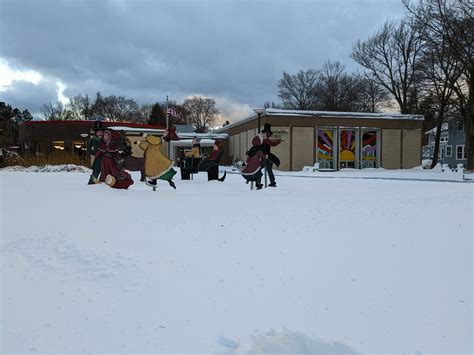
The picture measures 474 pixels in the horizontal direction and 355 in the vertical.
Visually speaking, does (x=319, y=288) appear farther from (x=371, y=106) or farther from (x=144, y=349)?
(x=371, y=106)

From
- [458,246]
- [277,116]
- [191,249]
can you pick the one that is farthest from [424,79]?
[191,249]

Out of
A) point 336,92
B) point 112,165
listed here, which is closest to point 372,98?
point 336,92

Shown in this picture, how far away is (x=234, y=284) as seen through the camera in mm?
4262

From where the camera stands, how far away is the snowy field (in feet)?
10.9

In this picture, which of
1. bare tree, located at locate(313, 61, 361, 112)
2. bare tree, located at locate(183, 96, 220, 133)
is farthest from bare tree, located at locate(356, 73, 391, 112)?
bare tree, located at locate(183, 96, 220, 133)

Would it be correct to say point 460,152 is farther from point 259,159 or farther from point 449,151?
point 259,159

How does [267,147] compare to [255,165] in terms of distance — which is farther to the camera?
[267,147]

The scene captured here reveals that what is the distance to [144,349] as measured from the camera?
3100 millimetres

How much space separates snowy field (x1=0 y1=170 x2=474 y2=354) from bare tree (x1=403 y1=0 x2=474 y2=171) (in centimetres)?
2156

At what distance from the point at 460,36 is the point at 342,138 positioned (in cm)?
1134

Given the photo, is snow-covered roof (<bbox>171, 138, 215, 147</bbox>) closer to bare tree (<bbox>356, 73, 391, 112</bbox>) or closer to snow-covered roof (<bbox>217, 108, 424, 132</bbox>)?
snow-covered roof (<bbox>217, 108, 424, 132</bbox>)

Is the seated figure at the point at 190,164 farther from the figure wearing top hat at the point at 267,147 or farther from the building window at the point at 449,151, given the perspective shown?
the building window at the point at 449,151

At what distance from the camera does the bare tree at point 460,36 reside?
78.7 feet

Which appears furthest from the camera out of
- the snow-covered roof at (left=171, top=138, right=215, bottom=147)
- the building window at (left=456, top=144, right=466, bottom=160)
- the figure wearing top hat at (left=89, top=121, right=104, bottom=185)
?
the building window at (left=456, top=144, right=466, bottom=160)
